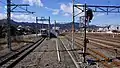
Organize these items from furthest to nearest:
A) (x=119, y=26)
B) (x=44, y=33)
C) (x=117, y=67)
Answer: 1. (x=119, y=26)
2. (x=44, y=33)
3. (x=117, y=67)

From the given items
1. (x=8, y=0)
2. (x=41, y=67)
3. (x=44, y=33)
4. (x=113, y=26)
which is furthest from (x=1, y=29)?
(x=113, y=26)

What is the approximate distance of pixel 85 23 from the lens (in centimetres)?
1603

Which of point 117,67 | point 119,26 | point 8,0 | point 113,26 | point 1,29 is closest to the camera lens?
point 117,67

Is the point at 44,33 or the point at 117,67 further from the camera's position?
the point at 44,33

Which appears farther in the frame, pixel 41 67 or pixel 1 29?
pixel 1 29

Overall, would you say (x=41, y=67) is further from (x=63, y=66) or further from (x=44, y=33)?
(x=44, y=33)

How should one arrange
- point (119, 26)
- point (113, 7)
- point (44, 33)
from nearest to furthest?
point (113, 7)
point (44, 33)
point (119, 26)

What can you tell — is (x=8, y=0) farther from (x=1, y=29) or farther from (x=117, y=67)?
(x=1, y=29)

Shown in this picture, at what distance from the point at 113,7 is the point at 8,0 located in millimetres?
17398

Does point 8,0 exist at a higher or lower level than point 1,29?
higher

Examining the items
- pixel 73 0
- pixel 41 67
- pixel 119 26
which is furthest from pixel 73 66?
pixel 119 26

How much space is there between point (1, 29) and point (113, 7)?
34656 mm

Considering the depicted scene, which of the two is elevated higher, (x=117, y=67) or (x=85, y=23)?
(x=85, y=23)

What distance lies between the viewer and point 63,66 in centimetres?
1592
